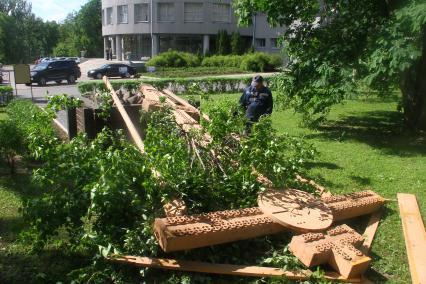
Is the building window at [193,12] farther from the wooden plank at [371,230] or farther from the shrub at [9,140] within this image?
the wooden plank at [371,230]

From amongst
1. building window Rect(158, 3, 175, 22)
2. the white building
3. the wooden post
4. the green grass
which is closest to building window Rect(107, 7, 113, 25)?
the white building

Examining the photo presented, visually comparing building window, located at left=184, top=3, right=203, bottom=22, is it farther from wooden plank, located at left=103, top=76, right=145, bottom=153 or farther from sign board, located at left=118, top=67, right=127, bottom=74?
wooden plank, located at left=103, top=76, right=145, bottom=153

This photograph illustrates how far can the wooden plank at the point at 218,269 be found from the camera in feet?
15.1

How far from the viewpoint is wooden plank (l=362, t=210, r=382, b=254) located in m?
5.36

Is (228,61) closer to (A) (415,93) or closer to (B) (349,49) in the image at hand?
(A) (415,93)

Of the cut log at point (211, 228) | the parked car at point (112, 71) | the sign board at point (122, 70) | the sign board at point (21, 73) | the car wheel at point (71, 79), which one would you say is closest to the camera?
the cut log at point (211, 228)

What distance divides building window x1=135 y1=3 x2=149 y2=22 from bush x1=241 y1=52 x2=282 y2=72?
18.8 meters

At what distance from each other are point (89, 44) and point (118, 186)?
277 ft

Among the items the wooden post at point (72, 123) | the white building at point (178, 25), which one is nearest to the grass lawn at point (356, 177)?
the wooden post at point (72, 123)

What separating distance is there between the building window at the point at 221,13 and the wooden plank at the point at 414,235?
52981 millimetres

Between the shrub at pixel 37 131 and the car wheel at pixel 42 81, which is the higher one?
the shrub at pixel 37 131

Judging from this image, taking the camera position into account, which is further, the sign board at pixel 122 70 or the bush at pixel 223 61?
the bush at pixel 223 61

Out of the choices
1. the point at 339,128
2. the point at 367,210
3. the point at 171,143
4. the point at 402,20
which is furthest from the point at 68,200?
the point at 339,128

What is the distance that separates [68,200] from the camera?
16.4 ft
